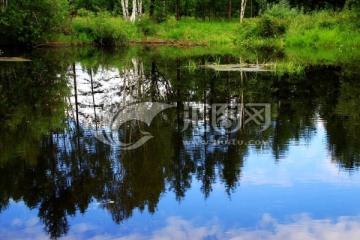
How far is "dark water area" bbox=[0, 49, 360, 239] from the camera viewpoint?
252 inches

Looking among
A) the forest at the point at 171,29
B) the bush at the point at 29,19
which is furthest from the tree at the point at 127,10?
the bush at the point at 29,19

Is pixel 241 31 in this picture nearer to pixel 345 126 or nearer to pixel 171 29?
pixel 171 29

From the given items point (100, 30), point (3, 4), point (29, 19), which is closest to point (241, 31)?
point (100, 30)

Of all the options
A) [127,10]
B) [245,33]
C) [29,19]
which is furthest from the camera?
[127,10]

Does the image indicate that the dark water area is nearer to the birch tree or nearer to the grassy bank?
the grassy bank

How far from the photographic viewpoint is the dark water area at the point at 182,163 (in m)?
6.39

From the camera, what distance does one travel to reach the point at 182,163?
866 cm

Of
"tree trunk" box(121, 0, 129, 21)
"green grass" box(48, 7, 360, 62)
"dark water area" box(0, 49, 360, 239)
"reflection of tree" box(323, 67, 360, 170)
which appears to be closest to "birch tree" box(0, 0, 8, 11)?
"green grass" box(48, 7, 360, 62)

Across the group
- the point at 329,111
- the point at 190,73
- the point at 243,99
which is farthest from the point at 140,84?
the point at 329,111

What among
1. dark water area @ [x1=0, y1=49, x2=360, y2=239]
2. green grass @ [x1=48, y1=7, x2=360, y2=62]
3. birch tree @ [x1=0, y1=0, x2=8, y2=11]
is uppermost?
birch tree @ [x1=0, y1=0, x2=8, y2=11]

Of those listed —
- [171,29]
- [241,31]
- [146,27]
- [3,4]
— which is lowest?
[241,31]

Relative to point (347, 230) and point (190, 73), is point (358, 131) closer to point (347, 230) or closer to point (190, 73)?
point (347, 230)

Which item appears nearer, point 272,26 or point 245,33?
point 272,26

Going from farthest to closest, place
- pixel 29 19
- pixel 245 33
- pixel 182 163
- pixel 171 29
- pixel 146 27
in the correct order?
1. pixel 171 29
2. pixel 146 27
3. pixel 245 33
4. pixel 29 19
5. pixel 182 163
